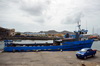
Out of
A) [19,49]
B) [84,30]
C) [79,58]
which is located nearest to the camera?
[79,58]

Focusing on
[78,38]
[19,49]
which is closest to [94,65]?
[78,38]

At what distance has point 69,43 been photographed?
23.5m

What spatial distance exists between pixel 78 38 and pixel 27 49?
12397 millimetres

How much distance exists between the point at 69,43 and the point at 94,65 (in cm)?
1165

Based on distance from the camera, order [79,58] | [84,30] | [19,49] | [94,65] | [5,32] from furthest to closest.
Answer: [5,32] < [84,30] < [19,49] < [79,58] < [94,65]

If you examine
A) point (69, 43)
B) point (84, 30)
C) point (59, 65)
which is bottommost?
point (59, 65)

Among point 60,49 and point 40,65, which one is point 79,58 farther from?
point 60,49

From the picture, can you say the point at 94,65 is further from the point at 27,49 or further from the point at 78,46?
the point at 27,49

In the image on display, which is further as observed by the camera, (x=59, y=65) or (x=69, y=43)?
(x=69, y=43)

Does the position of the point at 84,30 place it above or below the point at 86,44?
above

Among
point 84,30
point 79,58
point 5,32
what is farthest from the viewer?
point 5,32

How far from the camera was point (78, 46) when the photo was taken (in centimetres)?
2366

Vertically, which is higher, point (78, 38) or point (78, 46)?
point (78, 38)

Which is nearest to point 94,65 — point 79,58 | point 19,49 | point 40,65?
point 79,58
